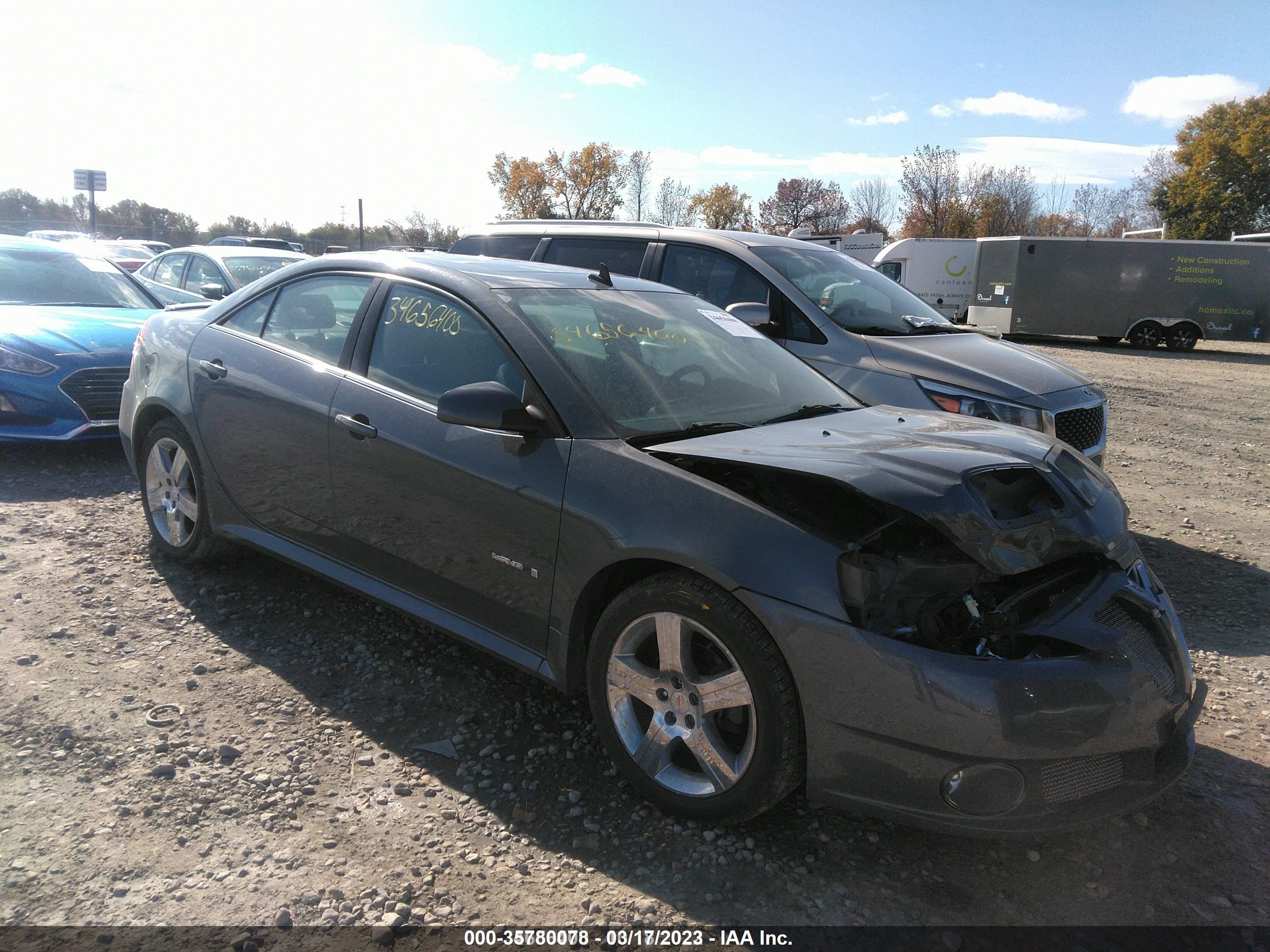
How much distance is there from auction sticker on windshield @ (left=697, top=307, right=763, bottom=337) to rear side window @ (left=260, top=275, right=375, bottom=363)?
148cm

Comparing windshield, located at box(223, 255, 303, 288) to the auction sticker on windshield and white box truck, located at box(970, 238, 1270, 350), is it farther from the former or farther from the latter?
white box truck, located at box(970, 238, 1270, 350)

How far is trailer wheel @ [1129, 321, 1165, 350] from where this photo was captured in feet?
80.2

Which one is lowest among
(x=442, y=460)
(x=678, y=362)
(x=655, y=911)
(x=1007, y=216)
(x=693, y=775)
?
(x=655, y=911)

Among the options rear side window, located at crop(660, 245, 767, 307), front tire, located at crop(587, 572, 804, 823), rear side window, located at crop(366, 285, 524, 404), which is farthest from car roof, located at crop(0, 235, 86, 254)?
front tire, located at crop(587, 572, 804, 823)

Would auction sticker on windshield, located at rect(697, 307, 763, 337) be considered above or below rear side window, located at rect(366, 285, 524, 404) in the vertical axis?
above

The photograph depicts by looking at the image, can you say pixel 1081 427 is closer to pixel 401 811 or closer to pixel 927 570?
pixel 927 570

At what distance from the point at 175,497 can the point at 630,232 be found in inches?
143

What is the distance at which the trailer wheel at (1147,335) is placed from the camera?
2444cm

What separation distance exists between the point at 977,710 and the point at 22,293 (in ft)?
26.6

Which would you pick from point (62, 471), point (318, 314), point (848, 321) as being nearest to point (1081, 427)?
point (848, 321)

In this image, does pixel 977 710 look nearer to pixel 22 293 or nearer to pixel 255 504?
pixel 255 504

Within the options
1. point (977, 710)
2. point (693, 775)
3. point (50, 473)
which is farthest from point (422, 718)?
point (50, 473)

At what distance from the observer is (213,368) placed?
165 inches

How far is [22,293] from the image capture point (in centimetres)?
729
